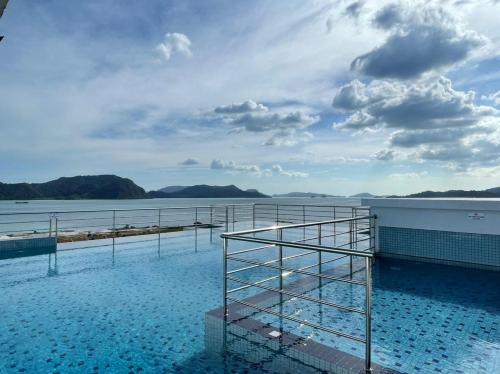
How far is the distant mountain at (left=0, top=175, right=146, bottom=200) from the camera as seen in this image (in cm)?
4476

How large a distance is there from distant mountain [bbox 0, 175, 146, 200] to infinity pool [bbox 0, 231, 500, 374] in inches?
1885

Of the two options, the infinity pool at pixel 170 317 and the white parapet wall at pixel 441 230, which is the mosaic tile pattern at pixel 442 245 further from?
the infinity pool at pixel 170 317

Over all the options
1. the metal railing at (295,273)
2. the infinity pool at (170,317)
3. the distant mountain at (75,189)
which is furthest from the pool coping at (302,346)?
the distant mountain at (75,189)

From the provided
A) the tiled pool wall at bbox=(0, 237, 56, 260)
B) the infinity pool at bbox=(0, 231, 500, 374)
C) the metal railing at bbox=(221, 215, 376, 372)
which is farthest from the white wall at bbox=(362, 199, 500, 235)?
the tiled pool wall at bbox=(0, 237, 56, 260)

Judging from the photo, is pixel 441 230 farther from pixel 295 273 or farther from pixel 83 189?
pixel 83 189

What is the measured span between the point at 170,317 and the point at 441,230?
4.30m

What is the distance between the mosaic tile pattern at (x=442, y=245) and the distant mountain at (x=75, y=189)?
50.0 m

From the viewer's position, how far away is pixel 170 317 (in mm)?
2965

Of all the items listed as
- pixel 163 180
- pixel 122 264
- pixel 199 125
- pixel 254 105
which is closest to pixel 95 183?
pixel 163 180

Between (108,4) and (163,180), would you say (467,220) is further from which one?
(163,180)

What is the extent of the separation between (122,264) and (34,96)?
494 cm

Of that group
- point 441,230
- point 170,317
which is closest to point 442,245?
point 441,230

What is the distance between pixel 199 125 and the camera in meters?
13.4

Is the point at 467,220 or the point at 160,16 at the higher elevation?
the point at 160,16
